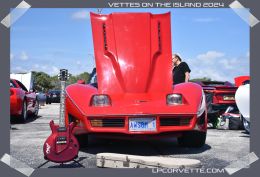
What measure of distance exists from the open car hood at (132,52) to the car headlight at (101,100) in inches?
15.7

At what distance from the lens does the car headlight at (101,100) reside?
5.00 meters

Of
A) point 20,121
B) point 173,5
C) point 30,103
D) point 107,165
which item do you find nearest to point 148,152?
point 107,165

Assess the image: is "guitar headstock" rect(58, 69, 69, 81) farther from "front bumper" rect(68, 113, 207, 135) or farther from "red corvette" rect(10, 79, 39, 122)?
"red corvette" rect(10, 79, 39, 122)

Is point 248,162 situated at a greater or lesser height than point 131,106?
lesser

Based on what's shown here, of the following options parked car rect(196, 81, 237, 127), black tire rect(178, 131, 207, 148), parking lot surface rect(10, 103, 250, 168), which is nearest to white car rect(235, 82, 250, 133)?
parking lot surface rect(10, 103, 250, 168)

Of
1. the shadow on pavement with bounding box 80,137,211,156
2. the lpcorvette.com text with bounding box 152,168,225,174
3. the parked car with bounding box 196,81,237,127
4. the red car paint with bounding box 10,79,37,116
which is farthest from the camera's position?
the red car paint with bounding box 10,79,37,116

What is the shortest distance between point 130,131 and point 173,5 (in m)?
1.63

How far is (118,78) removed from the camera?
5574 millimetres

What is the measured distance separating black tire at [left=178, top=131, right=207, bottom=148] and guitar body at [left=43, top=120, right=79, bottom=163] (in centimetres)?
177

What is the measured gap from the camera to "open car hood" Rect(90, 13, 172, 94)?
18.2 ft

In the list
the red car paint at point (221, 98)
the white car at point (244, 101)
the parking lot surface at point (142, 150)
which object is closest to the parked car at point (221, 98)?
the red car paint at point (221, 98)

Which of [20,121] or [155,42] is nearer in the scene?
[155,42]

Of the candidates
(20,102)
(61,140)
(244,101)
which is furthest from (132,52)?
(20,102)

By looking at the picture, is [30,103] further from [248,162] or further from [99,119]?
[248,162]
